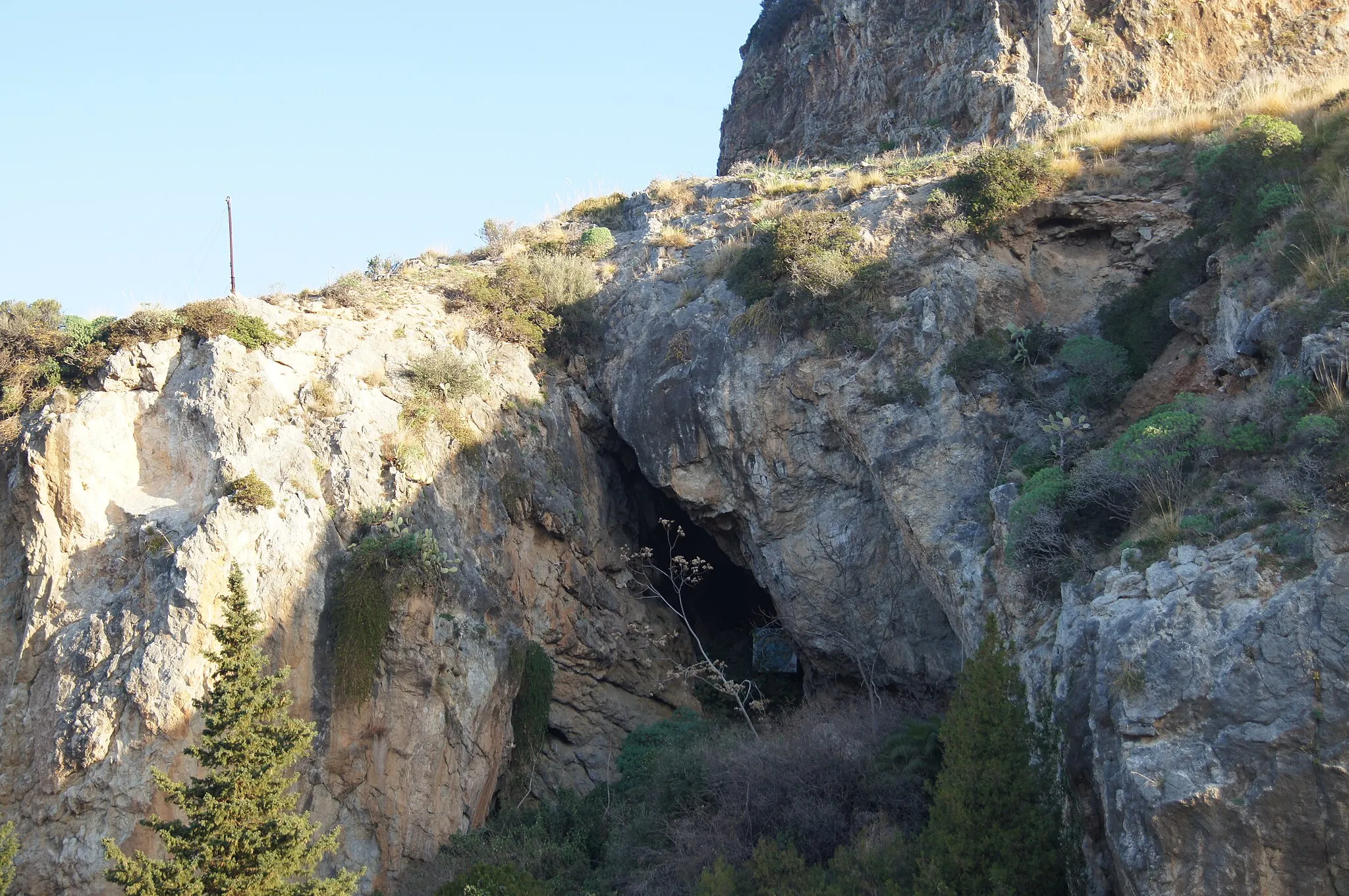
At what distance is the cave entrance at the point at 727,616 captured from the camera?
2259 centimetres

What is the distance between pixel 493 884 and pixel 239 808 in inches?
136

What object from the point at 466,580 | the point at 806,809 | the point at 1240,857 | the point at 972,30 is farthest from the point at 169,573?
the point at 972,30

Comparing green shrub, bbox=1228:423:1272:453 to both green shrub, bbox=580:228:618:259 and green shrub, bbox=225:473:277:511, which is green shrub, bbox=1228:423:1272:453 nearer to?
green shrub, bbox=225:473:277:511

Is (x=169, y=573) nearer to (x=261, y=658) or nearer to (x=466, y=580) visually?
(x=261, y=658)

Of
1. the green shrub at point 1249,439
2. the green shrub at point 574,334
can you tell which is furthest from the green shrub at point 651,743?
the green shrub at point 1249,439

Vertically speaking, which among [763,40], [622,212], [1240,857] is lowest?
[1240,857]

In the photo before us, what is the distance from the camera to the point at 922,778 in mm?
15922

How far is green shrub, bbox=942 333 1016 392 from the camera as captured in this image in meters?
18.8

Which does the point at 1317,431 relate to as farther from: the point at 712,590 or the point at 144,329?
the point at 144,329

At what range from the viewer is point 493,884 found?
15133mm

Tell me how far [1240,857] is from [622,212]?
2324cm

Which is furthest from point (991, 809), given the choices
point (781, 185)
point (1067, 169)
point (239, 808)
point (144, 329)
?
point (781, 185)

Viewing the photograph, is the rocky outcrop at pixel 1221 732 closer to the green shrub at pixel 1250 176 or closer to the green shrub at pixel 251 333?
the green shrub at pixel 1250 176

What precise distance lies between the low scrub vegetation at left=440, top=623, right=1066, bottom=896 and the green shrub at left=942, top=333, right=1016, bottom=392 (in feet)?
17.7
